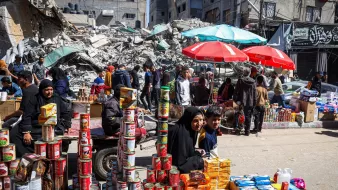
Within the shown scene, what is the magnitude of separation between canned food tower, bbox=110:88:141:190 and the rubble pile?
1388cm

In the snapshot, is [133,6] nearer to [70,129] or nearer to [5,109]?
[5,109]

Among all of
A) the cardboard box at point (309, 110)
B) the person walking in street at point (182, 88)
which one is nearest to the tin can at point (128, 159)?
the person walking in street at point (182, 88)

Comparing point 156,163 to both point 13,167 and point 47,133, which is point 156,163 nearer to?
point 47,133

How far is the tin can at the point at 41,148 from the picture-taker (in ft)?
9.45

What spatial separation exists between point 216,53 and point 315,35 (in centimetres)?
1447

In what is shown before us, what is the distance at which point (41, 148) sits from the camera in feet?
9.47

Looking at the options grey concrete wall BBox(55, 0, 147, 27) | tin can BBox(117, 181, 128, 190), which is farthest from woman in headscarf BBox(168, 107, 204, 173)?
grey concrete wall BBox(55, 0, 147, 27)

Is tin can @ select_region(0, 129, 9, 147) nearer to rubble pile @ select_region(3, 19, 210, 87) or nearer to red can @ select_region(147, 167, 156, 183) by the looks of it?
Answer: red can @ select_region(147, 167, 156, 183)

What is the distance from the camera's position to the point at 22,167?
8.29 feet

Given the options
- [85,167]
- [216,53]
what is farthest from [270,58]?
[85,167]

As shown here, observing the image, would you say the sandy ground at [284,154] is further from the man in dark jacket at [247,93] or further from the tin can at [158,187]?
the tin can at [158,187]

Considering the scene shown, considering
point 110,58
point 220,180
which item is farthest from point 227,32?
point 110,58

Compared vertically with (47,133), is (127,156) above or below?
below

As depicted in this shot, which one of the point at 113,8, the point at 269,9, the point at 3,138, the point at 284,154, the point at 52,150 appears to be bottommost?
the point at 284,154
